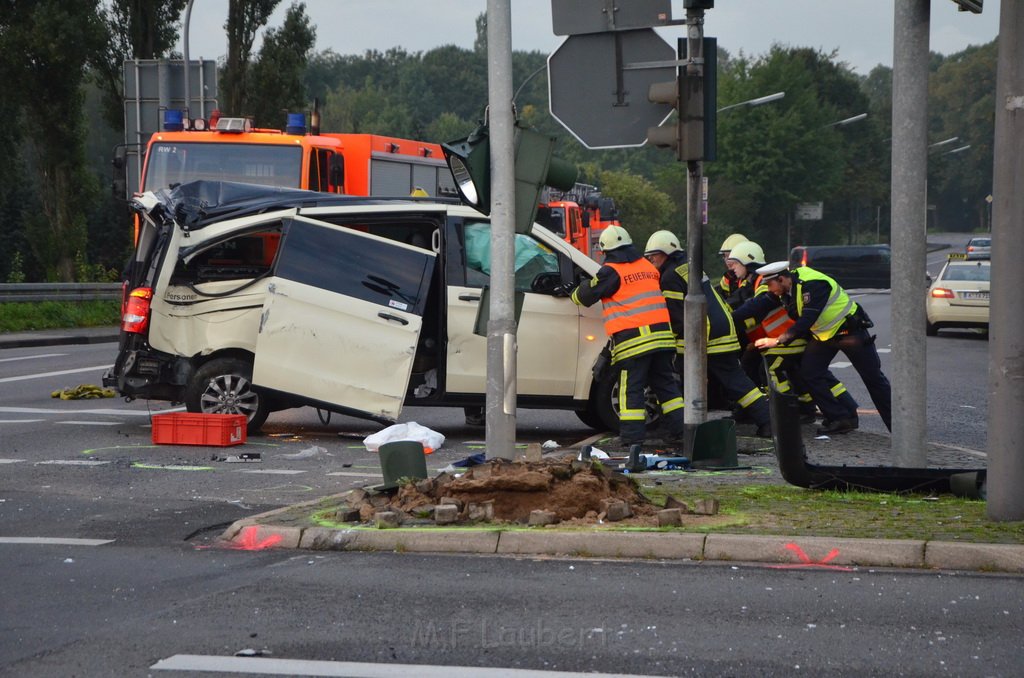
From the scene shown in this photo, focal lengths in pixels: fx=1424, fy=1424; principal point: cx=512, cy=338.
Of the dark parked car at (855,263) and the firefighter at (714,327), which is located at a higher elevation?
the dark parked car at (855,263)

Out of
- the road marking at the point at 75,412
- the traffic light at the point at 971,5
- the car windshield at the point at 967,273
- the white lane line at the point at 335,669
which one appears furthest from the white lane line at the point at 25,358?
the white lane line at the point at 335,669

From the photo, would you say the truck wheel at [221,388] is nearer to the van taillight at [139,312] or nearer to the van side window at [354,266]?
the van taillight at [139,312]

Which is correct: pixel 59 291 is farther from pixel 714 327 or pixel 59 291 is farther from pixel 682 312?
pixel 714 327

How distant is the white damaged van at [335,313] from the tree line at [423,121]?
35.0 feet

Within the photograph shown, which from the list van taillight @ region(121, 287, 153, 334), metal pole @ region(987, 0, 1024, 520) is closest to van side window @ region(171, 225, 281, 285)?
van taillight @ region(121, 287, 153, 334)

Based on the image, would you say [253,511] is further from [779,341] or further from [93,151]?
[93,151]

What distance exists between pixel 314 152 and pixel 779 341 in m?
8.57

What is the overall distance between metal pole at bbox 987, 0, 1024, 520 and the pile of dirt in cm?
176

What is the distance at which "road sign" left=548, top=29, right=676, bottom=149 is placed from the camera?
9281 millimetres

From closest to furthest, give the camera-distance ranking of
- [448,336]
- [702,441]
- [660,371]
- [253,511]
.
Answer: [253,511] → [702,441] → [660,371] → [448,336]

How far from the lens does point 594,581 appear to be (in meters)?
6.16

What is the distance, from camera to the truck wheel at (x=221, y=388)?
11.7 meters

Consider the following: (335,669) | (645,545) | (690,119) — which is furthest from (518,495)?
(690,119)

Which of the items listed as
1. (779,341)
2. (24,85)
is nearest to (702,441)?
(779,341)
